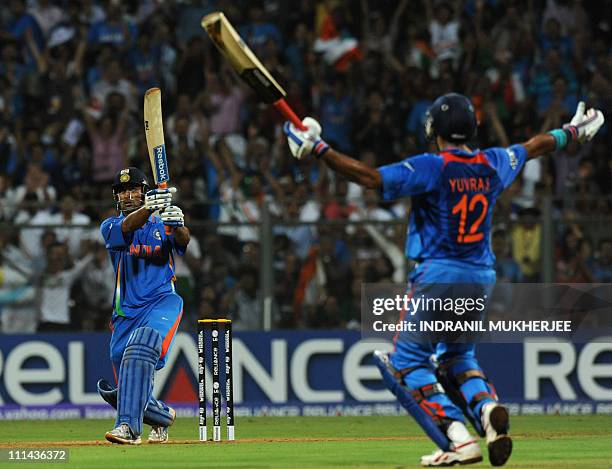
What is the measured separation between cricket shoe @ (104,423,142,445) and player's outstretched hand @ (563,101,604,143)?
4064 millimetres

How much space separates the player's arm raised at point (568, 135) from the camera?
9.56 metres

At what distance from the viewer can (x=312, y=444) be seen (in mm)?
11945

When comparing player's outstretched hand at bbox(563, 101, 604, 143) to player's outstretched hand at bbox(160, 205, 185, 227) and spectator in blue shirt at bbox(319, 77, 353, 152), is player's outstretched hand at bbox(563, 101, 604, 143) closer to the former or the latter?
player's outstretched hand at bbox(160, 205, 185, 227)

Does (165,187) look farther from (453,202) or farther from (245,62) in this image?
(453,202)

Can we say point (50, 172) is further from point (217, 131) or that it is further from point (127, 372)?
point (127, 372)

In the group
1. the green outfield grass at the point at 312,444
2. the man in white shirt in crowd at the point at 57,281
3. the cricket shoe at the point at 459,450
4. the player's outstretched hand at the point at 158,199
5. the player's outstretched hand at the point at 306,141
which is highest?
the player's outstretched hand at the point at 306,141

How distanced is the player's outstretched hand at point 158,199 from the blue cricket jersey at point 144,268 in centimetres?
73

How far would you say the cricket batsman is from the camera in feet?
36.9

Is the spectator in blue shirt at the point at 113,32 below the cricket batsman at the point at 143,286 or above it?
above

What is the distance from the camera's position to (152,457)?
10258 millimetres

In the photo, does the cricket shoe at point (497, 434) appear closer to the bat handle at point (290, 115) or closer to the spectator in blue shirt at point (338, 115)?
the bat handle at point (290, 115)

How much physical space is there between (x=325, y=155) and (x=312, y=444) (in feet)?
12.9

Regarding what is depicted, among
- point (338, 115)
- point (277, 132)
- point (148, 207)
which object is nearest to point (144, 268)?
point (148, 207)

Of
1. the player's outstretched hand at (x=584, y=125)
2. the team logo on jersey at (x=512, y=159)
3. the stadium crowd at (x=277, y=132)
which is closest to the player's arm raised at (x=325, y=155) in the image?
the team logo on jersey at (x=512, y=159)
